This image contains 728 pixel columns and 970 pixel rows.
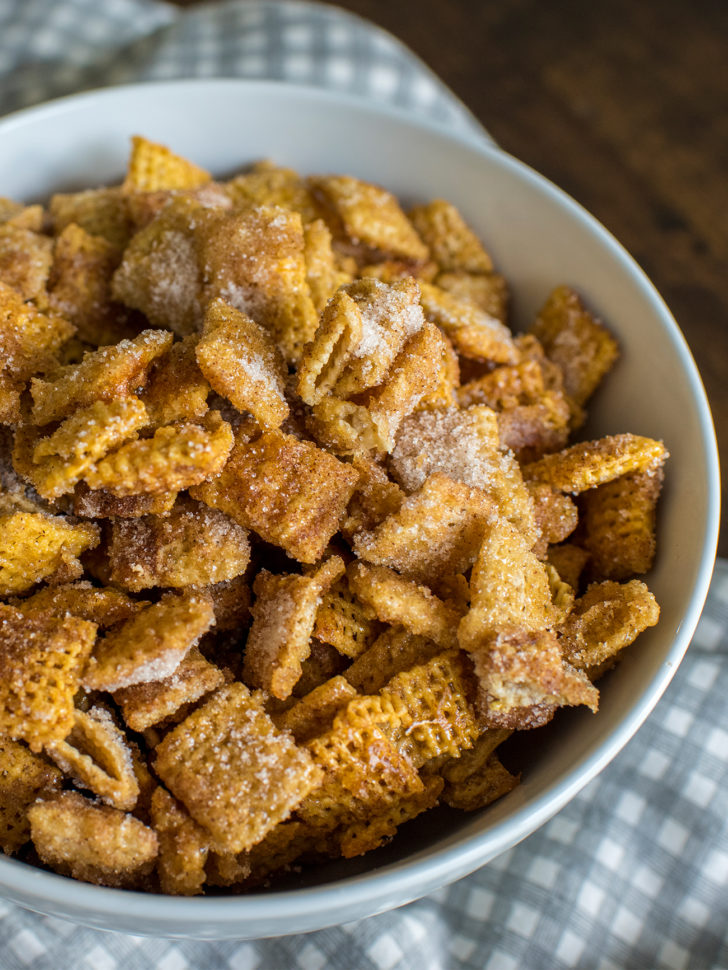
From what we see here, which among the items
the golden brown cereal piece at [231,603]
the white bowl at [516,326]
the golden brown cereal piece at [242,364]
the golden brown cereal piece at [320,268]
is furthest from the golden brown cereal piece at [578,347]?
the golden brown cereal piece at [231,603]

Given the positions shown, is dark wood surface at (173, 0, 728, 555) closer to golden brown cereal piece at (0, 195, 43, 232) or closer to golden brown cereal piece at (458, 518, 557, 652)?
golden brown cereal piece at (458, 518, 557, 652)

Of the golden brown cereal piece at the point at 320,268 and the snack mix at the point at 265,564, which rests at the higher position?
the golden brown cereal piece at the point at 320,268

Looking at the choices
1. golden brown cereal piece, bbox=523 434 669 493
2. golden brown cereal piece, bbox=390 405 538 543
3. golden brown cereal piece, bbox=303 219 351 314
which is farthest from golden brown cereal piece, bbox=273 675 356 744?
golden brown cereal piece, bbox=303 219 351 314

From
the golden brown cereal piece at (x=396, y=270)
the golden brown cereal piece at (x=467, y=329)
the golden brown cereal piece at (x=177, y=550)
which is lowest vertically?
the golden brown cereal piece at (x=177, y=550)

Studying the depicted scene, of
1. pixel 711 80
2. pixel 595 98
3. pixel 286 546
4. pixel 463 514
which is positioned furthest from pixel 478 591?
pixel 711 80

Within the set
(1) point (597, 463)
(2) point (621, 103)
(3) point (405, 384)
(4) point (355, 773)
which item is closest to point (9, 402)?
(3) point (405, 384)

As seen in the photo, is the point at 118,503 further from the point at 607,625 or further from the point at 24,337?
the point at 607,625

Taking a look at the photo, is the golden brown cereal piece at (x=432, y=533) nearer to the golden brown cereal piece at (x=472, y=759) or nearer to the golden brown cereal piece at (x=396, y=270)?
the golden brown cereal piece at (x=472, y=759)
